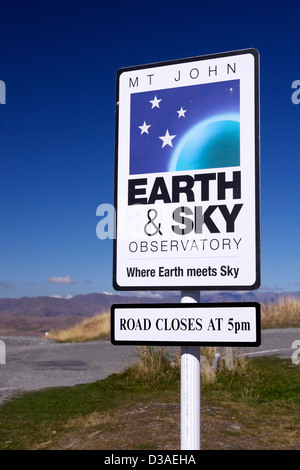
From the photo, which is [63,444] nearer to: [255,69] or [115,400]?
[115,400]

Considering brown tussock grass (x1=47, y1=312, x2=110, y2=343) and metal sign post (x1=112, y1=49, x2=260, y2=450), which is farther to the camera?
brown tussock grass (x1=47, y1=312, x2=110, y2=343)

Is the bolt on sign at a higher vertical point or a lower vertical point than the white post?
higher

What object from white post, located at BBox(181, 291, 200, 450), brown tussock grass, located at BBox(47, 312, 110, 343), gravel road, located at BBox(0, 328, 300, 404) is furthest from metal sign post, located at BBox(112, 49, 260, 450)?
brown tussock grass, located at BBox(47, 312, 110, 343)

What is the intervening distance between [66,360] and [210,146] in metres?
14.7

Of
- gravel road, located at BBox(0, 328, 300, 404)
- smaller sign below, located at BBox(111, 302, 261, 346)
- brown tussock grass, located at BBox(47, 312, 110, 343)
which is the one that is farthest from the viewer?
brown tussock grass, located at BBox(47, 312, 110, 343)

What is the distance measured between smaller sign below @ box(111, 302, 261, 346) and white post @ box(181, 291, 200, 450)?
0.22 feet

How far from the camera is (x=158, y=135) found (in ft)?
9.56

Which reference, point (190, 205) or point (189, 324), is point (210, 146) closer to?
point (190, 205)

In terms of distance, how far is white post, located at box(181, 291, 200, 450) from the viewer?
275 centimetres

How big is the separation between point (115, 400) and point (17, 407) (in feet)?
5.71

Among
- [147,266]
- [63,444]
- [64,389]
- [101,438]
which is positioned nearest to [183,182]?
[147,266]

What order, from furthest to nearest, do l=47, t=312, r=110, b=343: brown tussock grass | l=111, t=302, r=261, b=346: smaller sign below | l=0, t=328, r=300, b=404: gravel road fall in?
l=47, t=312, r=110, b=343: brown tussock grass → l=0, t=328, r=300, b=404: gravel road → l=111, t=302, r=261, b=346: smaller sign below

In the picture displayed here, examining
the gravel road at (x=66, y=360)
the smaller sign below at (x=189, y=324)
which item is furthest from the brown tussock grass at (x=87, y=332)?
the smaller sign below at (x=189, y=324)

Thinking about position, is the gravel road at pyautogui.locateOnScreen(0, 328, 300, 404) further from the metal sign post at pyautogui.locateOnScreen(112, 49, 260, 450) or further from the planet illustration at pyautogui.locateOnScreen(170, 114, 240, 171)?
the planet illustration at pyautogui.locateOnScreen(170, 114, 240, 171)
